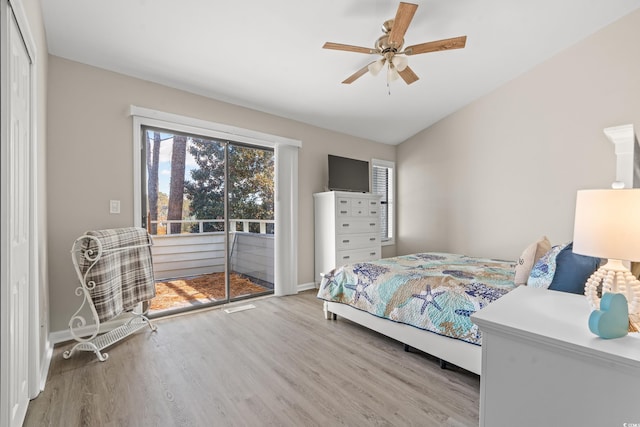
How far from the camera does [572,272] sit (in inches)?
62.7

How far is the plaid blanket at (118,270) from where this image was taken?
2281 millimetres

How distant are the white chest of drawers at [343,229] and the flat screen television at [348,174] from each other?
31 centimetres

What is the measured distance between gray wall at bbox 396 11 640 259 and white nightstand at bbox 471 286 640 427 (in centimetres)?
320

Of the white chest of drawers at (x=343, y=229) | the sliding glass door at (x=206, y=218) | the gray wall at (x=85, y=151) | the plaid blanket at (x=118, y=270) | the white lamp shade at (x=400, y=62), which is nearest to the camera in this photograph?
the plaid blanket at (x=118, y=270)

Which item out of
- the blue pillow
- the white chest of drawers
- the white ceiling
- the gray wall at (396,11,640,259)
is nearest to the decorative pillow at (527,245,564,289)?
the blue pillow

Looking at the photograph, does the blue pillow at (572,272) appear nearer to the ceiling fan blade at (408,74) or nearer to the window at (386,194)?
the ceiling fan blade at (408,74)

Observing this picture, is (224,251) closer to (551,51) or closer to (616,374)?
(616,374)

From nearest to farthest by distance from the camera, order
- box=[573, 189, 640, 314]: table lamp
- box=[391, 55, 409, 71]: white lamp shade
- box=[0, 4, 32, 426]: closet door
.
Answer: box=[573, 189, 640, 314]: table lamp, box=[0, 4, 32, 426]: closet door, box=[391, 55, 409, 71]: white lamp shade

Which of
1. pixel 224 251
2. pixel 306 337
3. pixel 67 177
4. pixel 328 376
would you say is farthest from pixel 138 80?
pixel 328 376

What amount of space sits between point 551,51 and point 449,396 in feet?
13.4

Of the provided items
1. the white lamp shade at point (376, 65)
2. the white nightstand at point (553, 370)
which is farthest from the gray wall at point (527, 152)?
the white nightstand at point (553, 370)

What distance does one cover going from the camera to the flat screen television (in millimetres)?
4477

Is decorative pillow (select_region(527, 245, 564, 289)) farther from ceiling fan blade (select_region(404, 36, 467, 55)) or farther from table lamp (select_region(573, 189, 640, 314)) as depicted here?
ceiling fan blade (select_region(404, 36, 467, 55))

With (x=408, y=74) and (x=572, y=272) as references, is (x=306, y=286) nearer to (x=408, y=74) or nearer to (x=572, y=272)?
(x=408, y=74)
